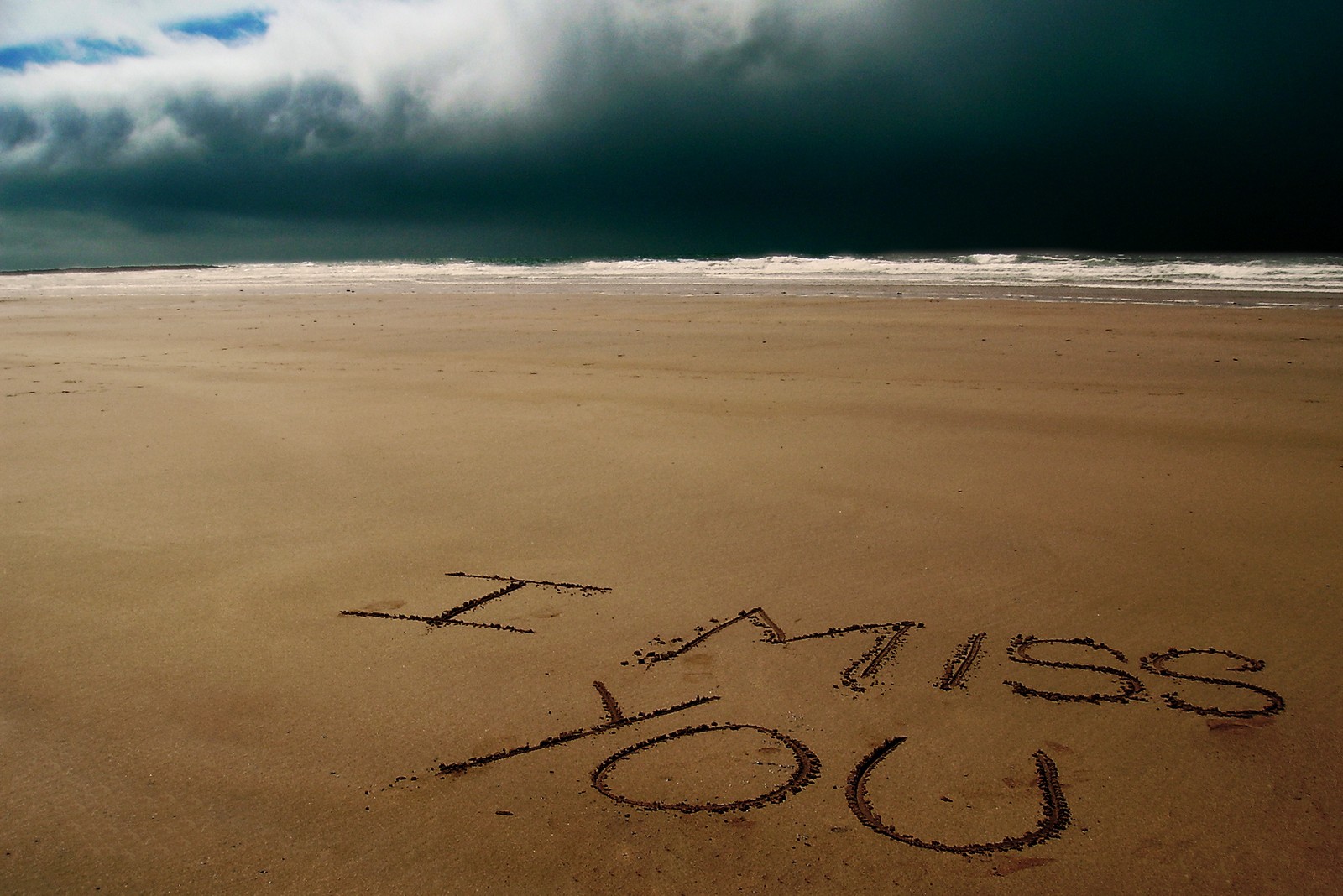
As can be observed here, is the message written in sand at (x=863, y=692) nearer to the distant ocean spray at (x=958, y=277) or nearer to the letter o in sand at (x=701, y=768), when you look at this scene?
the letter o in sand at (x=701, y=768)

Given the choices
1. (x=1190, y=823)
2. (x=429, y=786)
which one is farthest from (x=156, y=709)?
(x=1190, y=823)

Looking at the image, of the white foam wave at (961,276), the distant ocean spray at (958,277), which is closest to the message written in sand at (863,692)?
the distant ocean spray at (958,277)

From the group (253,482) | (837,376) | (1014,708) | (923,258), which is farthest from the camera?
(923,258)

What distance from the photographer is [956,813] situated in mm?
1855

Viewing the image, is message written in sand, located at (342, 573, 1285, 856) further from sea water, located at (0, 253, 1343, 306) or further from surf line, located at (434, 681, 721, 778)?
sea water, located at (0, 253, 1343, 306)

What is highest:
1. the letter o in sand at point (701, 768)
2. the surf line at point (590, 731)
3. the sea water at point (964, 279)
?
the sea water at point (964, 279)

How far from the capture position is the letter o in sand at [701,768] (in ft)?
6.23

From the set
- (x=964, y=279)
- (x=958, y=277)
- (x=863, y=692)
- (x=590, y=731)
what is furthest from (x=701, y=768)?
(x=958, y=277)

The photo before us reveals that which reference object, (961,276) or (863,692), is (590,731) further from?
(961,276)

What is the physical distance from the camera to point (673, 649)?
259 centimetres

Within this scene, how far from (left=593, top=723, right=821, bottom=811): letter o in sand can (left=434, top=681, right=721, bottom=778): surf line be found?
96mm

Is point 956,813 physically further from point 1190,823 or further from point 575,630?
point 575,630

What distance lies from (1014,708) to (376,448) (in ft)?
12.3

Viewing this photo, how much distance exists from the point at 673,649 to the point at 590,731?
1.60 ft
